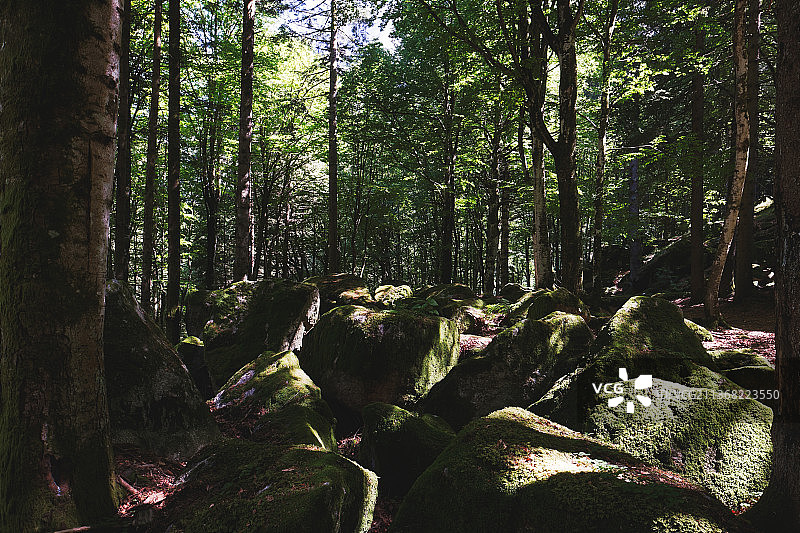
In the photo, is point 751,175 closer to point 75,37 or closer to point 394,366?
point 394,366

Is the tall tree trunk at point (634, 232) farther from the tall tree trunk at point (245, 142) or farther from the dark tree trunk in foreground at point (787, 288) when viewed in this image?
the dark tree trunk in foreground at point (787, 288)

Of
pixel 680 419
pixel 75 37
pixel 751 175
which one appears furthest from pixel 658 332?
pixel 751 175

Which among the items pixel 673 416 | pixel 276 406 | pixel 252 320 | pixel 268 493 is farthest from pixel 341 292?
pixel 268 493

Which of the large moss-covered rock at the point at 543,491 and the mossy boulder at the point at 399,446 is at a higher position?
the large moss-covered rock at the point at 543,491

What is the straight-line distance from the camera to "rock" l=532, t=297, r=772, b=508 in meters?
3.71

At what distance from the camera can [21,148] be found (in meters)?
2.55

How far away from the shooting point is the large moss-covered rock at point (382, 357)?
21.0 ft

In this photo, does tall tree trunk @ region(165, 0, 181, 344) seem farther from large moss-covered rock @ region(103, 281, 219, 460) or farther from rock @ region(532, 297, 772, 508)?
rock @ region(532, 297, 772, 508)

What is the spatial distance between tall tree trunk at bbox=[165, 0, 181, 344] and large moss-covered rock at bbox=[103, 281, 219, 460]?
7.58 meters

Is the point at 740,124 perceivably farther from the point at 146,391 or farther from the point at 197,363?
the point at 197,363

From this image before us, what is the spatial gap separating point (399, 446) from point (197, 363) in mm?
5650

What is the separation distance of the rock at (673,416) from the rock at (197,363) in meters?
5.80

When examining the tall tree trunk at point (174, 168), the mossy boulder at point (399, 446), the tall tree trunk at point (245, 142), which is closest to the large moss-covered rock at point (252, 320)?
the tall tree trunk at point (245, 142)

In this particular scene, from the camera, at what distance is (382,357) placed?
6.49 m
